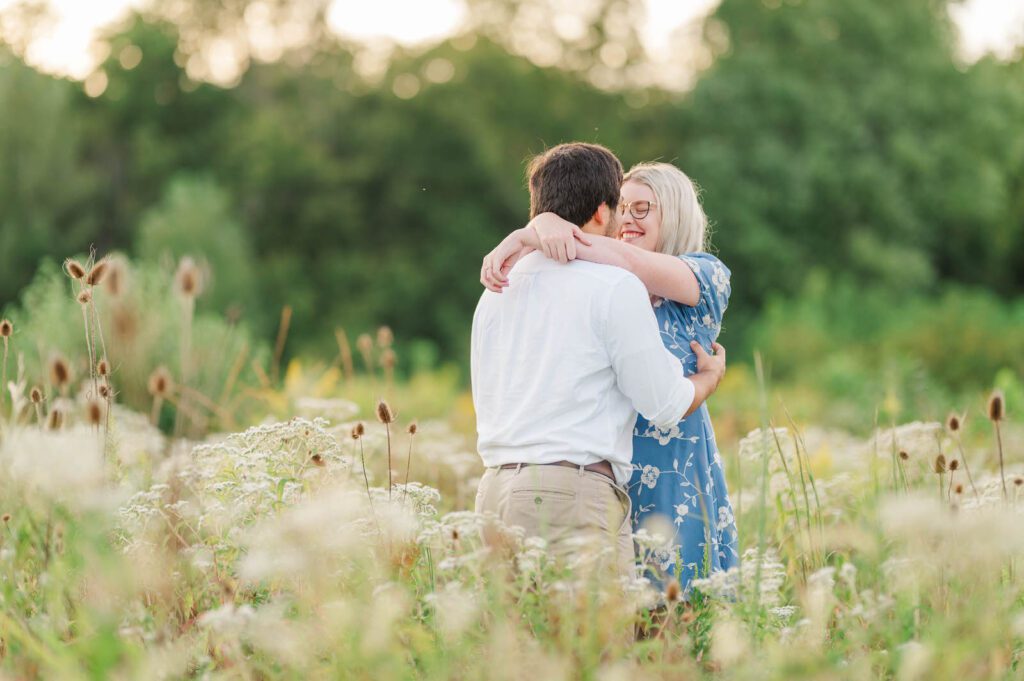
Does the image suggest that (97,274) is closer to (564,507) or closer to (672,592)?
(564,507)

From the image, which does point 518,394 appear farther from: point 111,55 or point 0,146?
point 111,55

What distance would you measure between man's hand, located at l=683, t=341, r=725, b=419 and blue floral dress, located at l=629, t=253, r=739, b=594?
0.05 m

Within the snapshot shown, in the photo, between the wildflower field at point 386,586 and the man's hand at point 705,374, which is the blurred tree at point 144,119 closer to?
the wildflower field at point 386,586

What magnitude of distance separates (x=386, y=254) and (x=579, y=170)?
91.8 feet

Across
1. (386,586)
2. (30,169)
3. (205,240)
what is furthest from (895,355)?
(30,169)

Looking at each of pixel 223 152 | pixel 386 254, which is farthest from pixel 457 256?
pixel 223 152

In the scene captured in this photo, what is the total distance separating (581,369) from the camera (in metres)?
3.26

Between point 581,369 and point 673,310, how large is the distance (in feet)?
2.06

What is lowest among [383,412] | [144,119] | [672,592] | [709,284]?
[672,592]

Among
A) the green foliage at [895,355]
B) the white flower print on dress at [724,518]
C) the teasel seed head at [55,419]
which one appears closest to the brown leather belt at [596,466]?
the white flower print on dress at [724,518]

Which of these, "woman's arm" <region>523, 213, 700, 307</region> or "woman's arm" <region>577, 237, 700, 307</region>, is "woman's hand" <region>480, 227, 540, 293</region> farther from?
"woman's arm" <region>577, 237, 700, 307</region>

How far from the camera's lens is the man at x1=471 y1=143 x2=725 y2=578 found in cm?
324

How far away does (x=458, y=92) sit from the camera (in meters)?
31.2

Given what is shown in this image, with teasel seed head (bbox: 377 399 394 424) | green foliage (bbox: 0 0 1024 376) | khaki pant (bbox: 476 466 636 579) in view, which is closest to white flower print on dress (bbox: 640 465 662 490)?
khaki pant (bbox: 476 466 636 579)
